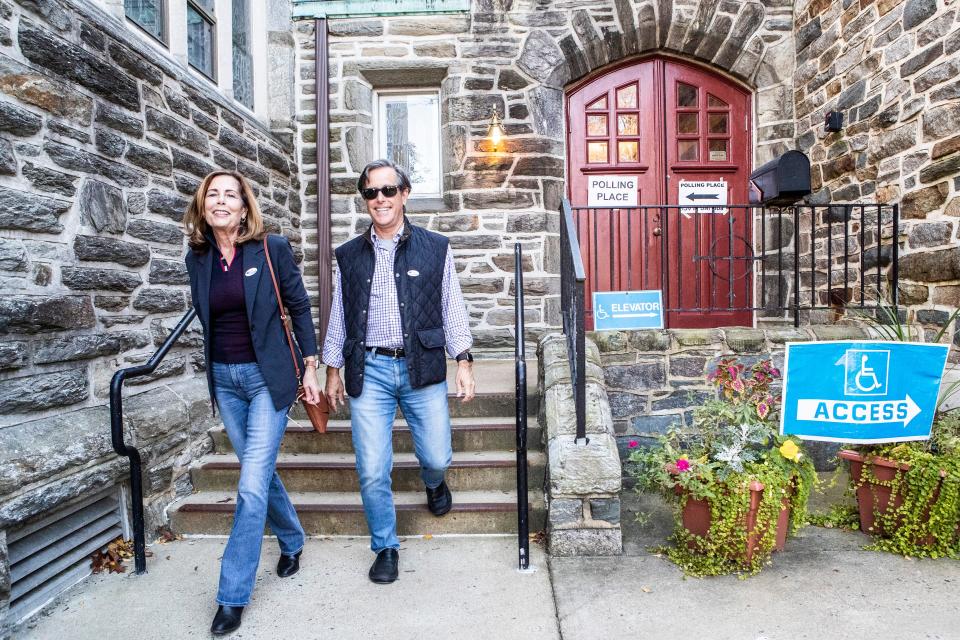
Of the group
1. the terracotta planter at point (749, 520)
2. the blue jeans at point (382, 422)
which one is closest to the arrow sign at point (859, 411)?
the terracotta planter at point (749, 520)

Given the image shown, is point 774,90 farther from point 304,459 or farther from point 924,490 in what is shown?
point 304,459

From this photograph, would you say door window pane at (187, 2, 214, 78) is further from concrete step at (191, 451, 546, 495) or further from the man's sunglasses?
concrete step at (191, 451, 546, 495)

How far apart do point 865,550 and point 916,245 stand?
91.6 inches

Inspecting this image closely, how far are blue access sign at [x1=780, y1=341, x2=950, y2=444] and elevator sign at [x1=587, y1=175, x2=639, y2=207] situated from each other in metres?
3.05

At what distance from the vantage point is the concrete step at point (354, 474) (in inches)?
126

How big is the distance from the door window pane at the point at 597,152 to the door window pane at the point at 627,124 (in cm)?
21

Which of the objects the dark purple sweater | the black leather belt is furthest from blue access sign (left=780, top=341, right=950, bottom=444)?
the dark purple sweater

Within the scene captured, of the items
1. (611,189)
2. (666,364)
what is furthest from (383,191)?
(611,189)

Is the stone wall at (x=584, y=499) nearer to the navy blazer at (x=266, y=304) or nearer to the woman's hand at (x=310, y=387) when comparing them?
the woman's hand at (x=310, y=387)

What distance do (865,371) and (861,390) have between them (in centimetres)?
9

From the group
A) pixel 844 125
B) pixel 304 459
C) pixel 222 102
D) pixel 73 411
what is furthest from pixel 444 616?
pixel 844 125

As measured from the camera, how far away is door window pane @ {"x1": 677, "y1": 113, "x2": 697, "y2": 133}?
18.2ft

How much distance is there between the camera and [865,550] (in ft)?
8.82

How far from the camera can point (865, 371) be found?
9.06ft
